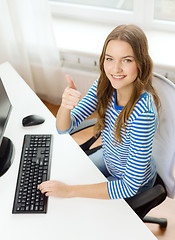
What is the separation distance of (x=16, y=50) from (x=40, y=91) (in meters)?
0.40

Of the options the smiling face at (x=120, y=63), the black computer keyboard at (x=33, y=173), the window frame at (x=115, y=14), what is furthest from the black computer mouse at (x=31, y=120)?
the window frame at (x=115, y=14)

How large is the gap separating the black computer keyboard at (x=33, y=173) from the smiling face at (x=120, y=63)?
0.44 metres

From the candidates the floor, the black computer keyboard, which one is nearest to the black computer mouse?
the black computer keyboard

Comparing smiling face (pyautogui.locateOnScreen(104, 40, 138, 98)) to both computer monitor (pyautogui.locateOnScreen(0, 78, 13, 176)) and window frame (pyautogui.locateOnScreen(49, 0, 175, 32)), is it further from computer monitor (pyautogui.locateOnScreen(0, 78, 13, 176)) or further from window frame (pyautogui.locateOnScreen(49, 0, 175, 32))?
window frame (pyautogui.locateOnScreen(49, 0, 175, 32))

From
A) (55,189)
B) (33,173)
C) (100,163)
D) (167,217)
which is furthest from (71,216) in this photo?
(167,217)

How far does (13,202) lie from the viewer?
115cm

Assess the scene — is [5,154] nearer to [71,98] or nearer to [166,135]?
[71,98]

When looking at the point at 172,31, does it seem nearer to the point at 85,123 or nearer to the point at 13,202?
the point at 85,123

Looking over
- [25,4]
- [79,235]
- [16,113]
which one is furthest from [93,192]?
[25,4]

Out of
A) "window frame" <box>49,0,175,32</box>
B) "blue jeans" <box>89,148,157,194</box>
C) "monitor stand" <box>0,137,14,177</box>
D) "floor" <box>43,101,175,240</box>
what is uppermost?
"window frame" <box>49,0,175,32</box>

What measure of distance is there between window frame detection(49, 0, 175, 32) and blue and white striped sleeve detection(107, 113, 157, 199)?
112 centimetres

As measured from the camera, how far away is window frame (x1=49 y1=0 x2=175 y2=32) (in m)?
1.97

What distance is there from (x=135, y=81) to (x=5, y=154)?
2.08 ft

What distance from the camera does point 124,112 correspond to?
1.15m
